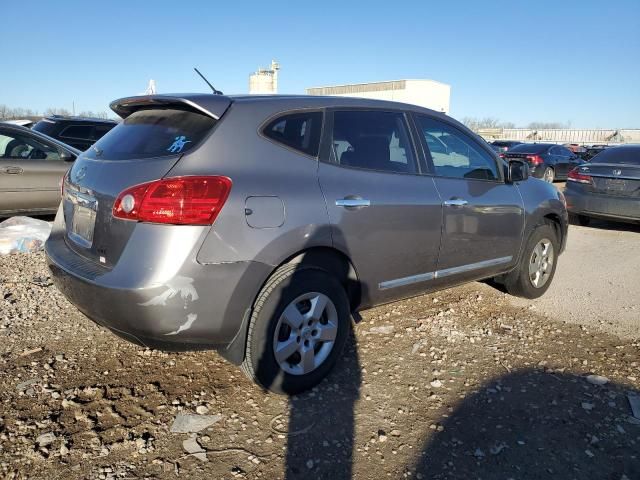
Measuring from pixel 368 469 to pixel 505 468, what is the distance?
0.67m

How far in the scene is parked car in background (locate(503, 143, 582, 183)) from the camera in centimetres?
1725

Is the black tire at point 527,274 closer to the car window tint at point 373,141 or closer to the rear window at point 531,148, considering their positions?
the car window tint at point 373,141

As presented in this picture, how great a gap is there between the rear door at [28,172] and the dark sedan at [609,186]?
842cm

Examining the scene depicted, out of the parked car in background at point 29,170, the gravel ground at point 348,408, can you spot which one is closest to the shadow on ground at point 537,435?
the gravel ground at point 348,408

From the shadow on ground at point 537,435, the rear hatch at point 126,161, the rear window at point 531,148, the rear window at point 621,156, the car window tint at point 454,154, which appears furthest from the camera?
the rear window at point 531,148

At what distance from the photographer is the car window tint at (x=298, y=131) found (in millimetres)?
2906

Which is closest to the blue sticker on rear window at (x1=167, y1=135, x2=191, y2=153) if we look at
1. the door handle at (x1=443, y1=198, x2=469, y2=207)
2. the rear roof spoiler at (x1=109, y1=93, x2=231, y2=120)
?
the rear roof spoiler at (x1=109, y1=93, x2=231, y2=120)

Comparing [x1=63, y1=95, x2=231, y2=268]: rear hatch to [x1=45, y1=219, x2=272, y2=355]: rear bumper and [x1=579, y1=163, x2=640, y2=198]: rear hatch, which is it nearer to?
[x1=45, y1=219, x2=272, y2=355]: rear bumper

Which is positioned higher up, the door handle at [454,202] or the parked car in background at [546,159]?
the parked car in background at [546,159]

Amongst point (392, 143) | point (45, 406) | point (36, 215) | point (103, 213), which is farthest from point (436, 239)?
point (36, 215)

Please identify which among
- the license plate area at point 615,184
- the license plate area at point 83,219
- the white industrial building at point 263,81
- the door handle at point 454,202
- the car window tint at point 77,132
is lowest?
the license plate area at point 83,219

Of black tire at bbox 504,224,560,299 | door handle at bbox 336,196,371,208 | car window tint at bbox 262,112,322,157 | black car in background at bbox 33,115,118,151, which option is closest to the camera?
car window tint at bbox 262,112,322,157

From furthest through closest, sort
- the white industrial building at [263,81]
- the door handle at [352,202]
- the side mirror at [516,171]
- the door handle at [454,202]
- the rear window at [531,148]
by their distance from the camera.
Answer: the white industrial building at [263,81], the rear window at [531,148], the side mirror at [516,171], the door handle at [454,202], the door handle at [352,202]

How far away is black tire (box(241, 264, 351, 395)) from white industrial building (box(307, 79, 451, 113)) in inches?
1873
